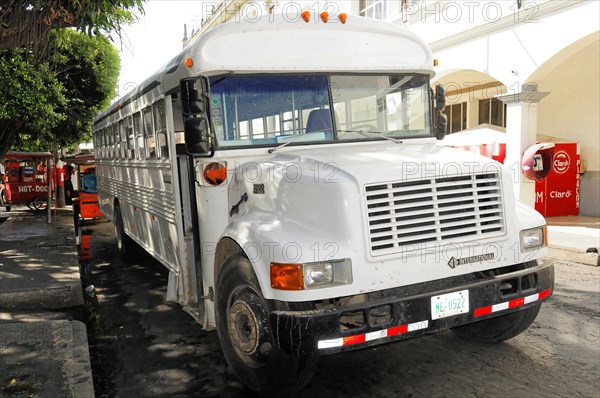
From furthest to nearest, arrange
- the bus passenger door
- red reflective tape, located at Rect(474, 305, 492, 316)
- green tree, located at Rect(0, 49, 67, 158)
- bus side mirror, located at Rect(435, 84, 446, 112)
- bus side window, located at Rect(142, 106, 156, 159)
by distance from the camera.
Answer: green tree, located at Rect(0, 49, 67, 158)
bus side window, located at Rect(142, 106, 156, 159)
bus side mirror, located at Rect(435, 84, 446, 112)
the bus passenger door
red reflective tape, located at Rect(474, 305, 492, 316)

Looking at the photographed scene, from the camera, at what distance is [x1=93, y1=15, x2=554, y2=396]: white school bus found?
3104 mm

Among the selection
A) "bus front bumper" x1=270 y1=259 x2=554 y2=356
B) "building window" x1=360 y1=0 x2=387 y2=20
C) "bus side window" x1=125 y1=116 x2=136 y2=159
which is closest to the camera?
"bus front bumper" x1=270 y1=259 x2=554 y2=356

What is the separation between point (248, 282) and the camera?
334cm

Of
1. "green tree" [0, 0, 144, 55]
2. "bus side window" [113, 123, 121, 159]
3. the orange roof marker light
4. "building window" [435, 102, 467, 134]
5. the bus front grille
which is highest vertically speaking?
"green tree" [0, 0, 144, 55]

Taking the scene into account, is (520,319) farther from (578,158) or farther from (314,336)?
(578,158)

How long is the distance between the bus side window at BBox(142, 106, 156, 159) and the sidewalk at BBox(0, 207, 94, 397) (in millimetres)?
1814

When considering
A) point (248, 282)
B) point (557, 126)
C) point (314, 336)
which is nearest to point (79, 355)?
point (248, 282)

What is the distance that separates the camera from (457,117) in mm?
16828

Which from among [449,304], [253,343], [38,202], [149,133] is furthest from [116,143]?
[38,202]

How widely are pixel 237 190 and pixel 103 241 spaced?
774cm

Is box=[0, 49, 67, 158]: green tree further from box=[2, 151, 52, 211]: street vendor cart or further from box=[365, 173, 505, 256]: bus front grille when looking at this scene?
box=[365, 173, 505, 256]: bus front grille

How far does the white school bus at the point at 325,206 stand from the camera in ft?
10.2

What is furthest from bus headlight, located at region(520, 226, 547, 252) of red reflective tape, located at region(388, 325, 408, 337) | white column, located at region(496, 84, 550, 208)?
white column, located at region(496, 84, 550, 208)

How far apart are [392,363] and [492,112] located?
1289 cm
